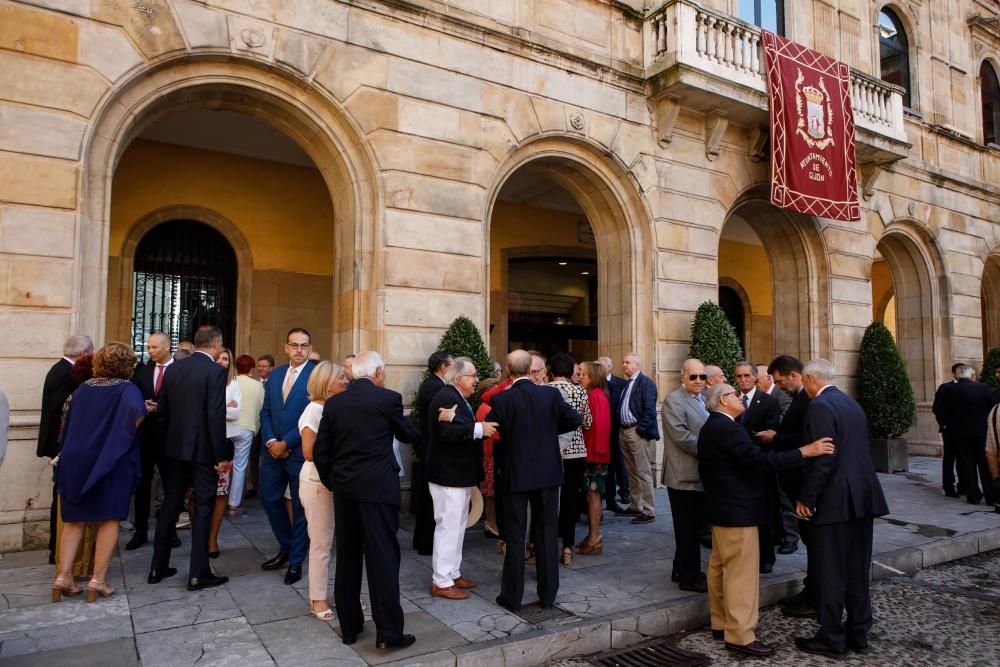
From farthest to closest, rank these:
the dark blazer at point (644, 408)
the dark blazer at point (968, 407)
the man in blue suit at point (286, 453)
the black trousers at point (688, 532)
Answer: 1. the dark blazer at point (968, 407)
2. the dark blazer at point (644, 408)
3. the man in blue suit at point (286, 453)
4. the black trousers at point (688, 532)

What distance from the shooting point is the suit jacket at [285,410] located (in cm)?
539

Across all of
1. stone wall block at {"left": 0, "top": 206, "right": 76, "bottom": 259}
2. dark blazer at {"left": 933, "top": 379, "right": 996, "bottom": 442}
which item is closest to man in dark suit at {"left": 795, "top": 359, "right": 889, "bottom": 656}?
dark blazer at {"left": 933, "top": 379, "right": 996, "bottom": 442}

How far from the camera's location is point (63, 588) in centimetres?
485

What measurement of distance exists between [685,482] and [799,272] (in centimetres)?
901

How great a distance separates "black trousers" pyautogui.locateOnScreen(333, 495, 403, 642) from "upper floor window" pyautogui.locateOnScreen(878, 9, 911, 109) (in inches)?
626

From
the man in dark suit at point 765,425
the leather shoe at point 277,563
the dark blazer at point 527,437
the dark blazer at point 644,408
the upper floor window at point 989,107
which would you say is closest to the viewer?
the dark blazer at point 527,437

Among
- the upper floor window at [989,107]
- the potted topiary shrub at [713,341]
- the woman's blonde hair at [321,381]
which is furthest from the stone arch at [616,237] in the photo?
the upper floor window at [989,107]

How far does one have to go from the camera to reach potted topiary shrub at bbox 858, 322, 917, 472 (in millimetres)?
12078

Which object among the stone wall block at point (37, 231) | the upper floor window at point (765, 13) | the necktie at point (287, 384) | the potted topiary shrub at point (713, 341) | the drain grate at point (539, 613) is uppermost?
the upper floor window at point (765, 13)

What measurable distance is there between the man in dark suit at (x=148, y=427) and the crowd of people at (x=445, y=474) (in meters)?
0.02

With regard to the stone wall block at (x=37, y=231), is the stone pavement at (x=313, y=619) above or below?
below

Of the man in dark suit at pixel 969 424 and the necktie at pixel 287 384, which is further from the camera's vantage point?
the man in dark suit at pixel 969 424

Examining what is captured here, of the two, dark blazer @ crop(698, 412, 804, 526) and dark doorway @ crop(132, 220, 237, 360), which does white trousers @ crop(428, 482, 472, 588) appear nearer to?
dark blazer @ crop(698, 412, 804, 526)

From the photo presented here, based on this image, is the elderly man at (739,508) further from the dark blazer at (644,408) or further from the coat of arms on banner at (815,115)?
the coat of arms on banner at (815,115)
